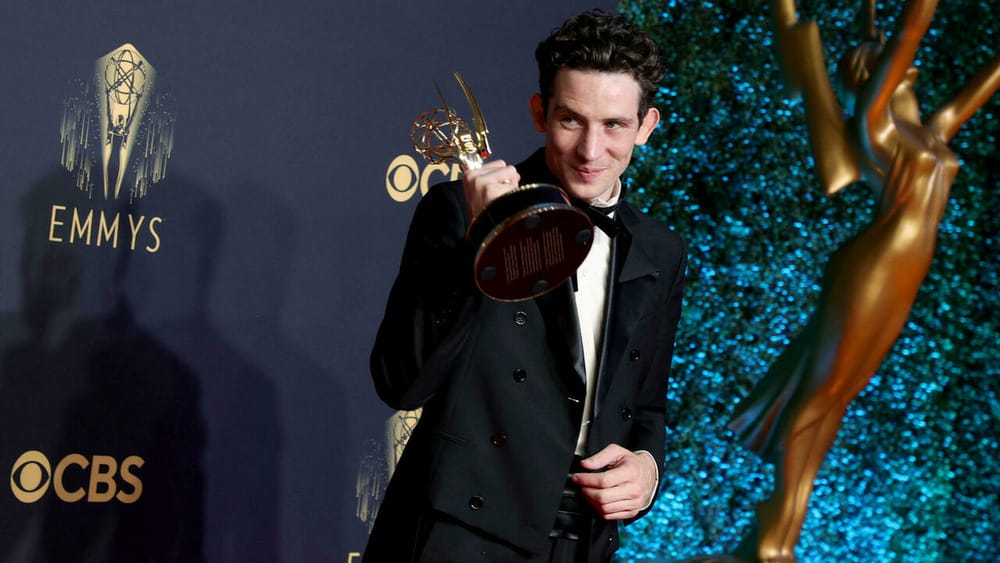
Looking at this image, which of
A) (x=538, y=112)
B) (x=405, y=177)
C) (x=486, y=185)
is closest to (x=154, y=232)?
(x=405, y=177)

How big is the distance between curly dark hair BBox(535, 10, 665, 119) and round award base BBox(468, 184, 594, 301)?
0.35 meters

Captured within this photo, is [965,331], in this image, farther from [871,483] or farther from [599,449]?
[599,449]

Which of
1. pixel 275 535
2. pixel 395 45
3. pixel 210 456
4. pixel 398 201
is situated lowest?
pixel 275 535

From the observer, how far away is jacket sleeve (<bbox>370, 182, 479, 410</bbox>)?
3.98ft

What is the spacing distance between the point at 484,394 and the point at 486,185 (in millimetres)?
336

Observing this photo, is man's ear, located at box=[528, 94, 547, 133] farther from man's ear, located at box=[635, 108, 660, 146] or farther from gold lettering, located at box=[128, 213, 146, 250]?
gold lettering, located at box=[128, 213, 146, 250]

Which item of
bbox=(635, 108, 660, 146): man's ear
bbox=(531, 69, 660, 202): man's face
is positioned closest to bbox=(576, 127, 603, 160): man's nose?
bbox=(531, 69, 660, 202): man's face

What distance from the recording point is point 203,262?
7.74 ft

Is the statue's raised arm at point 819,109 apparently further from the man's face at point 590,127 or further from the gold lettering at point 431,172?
the gold lettering at point 431,172

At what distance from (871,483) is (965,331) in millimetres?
562

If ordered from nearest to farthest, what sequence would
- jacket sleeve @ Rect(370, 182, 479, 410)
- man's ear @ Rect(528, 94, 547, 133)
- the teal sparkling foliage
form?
jacket sleeve @ Rect(370, 182, 479, 410) < man's ear @ Rect(528, 94, 547, 133) < the teal sparkling foliage

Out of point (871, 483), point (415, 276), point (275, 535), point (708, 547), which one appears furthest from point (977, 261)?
point (415, 276)

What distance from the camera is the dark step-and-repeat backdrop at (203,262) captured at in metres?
2.19

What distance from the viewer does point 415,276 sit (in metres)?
1.29
